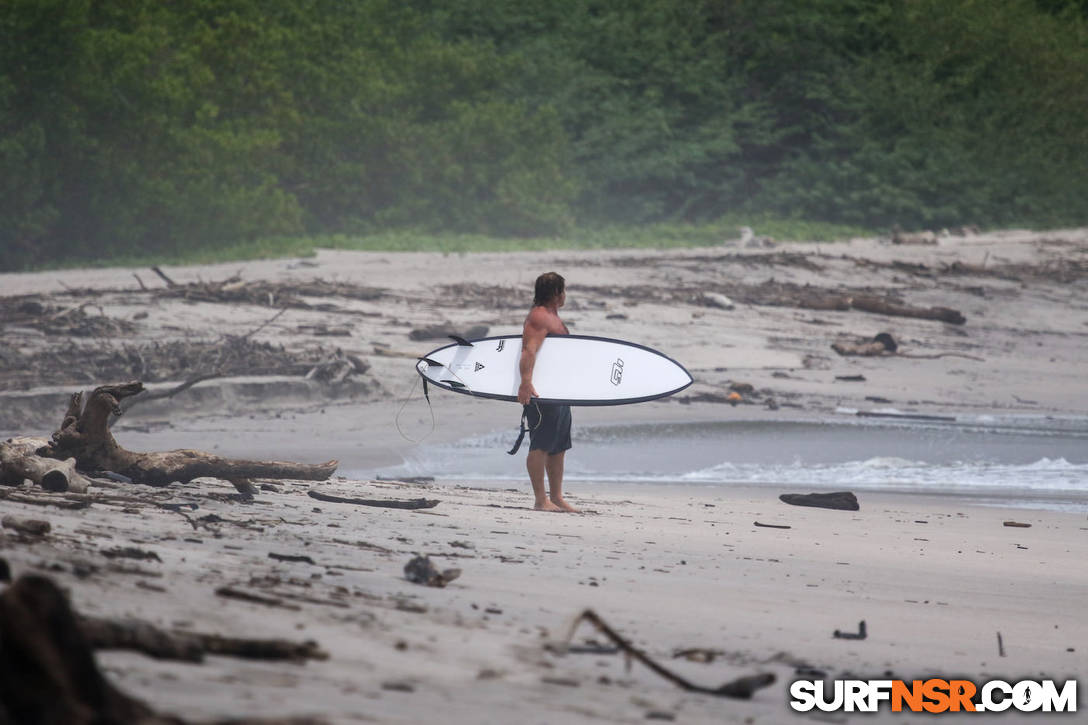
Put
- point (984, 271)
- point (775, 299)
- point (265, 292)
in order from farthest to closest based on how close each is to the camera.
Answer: point (984, 271), point (775, 299), point (265, 292)

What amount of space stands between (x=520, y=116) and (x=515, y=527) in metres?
24.5

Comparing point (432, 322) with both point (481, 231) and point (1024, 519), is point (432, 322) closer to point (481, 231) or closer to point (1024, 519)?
point (1024, 519)

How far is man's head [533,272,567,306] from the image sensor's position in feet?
22.4

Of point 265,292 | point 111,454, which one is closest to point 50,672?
point 111,454

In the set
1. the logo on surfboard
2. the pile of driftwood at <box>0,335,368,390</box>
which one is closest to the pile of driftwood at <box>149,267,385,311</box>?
the pile of driftwood at <box>0,335,368,390</box>

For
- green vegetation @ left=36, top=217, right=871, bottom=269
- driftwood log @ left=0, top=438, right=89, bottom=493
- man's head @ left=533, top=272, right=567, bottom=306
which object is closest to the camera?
driftwood log @ left=0, top=438, right=89, bottom=493

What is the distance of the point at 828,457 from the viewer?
9680 millimetres

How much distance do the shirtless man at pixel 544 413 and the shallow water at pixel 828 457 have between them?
6.34ft

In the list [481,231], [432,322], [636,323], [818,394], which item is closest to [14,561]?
[818,394]

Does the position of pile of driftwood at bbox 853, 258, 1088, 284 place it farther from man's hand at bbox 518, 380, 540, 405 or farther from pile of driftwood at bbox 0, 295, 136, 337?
man's hand at bbox 518, 380, 540, 405

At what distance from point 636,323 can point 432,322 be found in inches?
97.4

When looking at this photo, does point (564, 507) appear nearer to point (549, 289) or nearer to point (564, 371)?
point (564, 371)

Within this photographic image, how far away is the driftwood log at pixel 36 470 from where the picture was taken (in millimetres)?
5009

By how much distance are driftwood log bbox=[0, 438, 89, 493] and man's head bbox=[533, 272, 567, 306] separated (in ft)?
9.04
